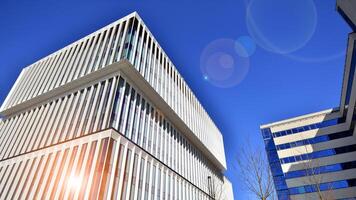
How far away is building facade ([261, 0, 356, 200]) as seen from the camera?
39.0 m

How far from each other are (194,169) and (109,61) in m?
27.7

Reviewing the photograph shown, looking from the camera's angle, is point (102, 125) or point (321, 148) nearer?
point (102, 125)

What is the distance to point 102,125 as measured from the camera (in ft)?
72.6

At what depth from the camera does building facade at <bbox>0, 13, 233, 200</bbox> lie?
807 inches

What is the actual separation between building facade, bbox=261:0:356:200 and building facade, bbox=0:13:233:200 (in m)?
20.3

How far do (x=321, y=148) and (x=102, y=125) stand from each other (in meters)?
47.2

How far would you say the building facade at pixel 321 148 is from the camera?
1534 inches

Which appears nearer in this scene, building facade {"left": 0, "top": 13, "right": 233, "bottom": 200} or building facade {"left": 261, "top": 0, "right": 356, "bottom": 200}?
building facade {"left": 0, "top": 13, "right": 233, "bottom": 200}

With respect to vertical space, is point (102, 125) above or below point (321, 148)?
below

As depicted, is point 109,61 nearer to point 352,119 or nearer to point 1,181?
point 1,181

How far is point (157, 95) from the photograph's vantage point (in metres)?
31.6

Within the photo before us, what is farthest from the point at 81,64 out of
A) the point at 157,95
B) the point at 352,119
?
the point at 352,119

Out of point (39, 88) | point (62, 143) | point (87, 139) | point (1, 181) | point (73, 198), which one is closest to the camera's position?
point (73, 198)

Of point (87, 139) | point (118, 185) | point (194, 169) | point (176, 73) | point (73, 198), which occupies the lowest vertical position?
point (73, 198)
